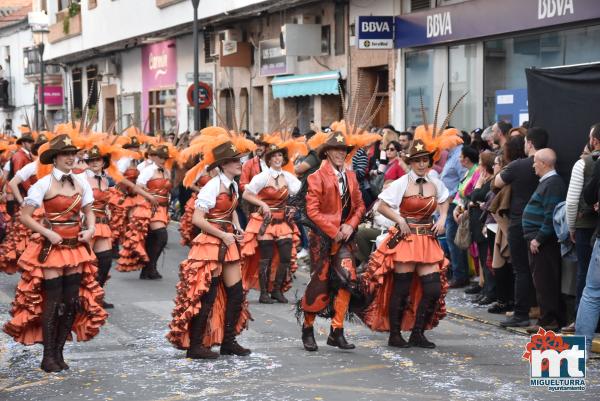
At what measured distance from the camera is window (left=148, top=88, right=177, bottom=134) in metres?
35.1

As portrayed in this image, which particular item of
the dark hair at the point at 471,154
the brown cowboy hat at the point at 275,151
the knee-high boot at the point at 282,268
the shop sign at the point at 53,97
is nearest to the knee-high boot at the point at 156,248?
the brown cowboy hat at the point at 275,151

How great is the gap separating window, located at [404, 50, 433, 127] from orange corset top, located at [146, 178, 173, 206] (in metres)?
7.83

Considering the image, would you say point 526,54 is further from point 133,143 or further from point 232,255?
point 232,255

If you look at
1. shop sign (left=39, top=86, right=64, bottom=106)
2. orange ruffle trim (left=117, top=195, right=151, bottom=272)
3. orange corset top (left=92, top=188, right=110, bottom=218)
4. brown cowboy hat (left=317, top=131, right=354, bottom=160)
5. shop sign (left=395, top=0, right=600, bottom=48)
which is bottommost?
orange ruffle trim (left=117, top=195, right=151, bottom=272)

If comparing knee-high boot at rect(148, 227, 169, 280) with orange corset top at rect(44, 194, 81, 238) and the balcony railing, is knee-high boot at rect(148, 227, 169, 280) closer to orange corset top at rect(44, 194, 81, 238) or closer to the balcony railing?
orange corset top at rect(44, 194, 81, 238)

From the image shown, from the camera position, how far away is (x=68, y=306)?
9.02 m

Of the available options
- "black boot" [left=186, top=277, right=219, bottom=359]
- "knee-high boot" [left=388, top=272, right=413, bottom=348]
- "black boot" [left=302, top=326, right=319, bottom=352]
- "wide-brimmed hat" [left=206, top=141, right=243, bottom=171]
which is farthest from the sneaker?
"wide-brimmed hat" [left=206, top=141, right=243, bottom=171]

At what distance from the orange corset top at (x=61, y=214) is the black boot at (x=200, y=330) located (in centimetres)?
120

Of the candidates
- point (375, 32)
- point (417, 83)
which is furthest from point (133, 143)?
point (417, 83)

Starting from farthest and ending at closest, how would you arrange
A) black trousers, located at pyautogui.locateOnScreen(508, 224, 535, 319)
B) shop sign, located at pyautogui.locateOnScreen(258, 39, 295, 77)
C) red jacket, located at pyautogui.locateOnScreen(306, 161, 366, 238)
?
shop sign, located at pyautogui.locateOnScreen(258, 39, 295, 77) < black trousers, located at pyautogui.locateOnScreen(508, 224, 535, 319) < red jacket, located at pyautogui.locateOnScreen(306, 161, 366, 238)

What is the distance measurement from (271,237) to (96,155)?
226 centimetres

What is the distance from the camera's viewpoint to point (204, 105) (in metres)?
26.9

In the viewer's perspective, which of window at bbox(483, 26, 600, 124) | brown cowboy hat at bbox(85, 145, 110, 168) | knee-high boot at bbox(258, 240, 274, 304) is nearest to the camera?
brown cowboy hat at bbox(85, 145, 110, 168)

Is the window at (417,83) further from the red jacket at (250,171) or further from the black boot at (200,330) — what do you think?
the black boot at (200,330)
